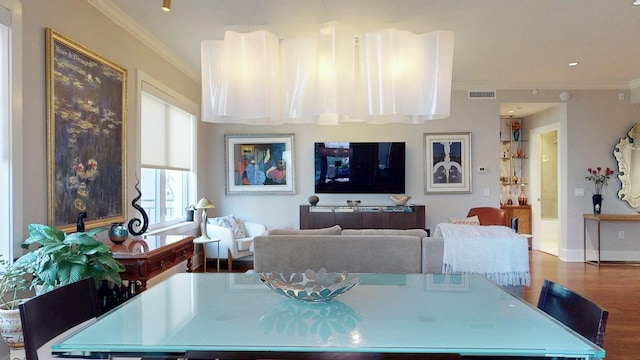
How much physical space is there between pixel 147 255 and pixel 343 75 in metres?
1.83

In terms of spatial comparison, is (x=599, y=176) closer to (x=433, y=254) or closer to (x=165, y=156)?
(x=433, y=254)

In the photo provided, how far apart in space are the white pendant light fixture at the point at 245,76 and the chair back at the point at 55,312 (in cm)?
115

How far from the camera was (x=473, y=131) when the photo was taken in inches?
234

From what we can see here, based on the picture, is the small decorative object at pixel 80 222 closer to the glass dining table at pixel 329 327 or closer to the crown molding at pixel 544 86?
the glass dining table at pixel 329 327

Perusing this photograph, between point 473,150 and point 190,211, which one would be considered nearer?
point 190,211

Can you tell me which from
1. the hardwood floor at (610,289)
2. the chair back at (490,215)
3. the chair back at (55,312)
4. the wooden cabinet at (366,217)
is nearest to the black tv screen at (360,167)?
the wooden cabinet at (366,217)

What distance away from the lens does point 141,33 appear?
3.83 meters

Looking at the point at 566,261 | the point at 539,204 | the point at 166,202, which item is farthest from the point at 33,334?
the point at 539,204

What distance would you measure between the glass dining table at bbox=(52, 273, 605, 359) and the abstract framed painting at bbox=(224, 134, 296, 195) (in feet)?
13.9

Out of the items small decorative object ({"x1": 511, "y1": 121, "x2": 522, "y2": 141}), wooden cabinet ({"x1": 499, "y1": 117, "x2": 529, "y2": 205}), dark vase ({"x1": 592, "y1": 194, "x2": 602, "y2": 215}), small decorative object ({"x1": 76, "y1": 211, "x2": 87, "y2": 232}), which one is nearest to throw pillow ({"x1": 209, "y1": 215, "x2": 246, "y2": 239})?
small decorative object ({"x1": 76, "y1": 211, "x2": 87, "y2": 232})

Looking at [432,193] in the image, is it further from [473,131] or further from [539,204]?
[539,204]

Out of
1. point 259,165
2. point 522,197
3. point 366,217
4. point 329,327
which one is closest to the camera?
point 329,327

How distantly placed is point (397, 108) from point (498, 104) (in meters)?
4.49

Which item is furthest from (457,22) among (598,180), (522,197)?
(522,197)
